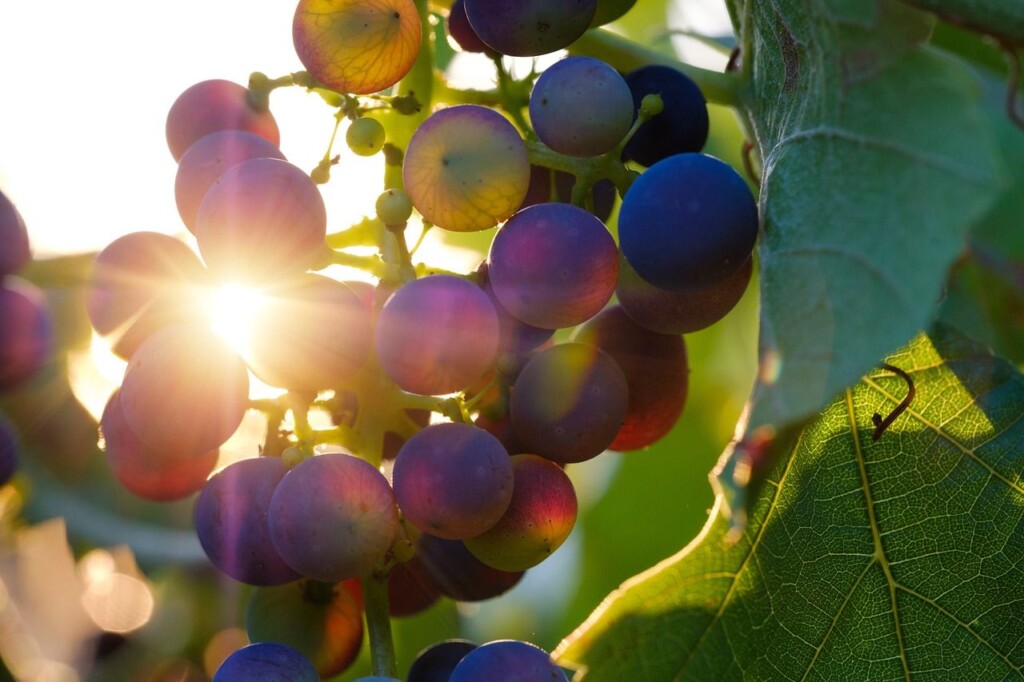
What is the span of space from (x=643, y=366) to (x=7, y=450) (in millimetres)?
883

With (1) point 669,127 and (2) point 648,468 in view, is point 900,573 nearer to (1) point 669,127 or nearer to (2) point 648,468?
(1) point 669,127

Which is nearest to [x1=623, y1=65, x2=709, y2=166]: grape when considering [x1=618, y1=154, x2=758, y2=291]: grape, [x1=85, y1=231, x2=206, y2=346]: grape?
[x1=618, y1=154, x2=758, y2=291]: grape

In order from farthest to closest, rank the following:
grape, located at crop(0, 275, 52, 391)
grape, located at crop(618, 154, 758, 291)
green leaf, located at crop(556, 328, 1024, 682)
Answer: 1. grape, located at crop(0, 275, 52, 391)
2. green leaf, located at crop(556, 328, 1024, 682)
3. grape, located at crop(618, 154, 758, 291)

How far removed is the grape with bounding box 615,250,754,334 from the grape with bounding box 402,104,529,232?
0.17 m

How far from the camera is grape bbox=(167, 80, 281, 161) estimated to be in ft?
4.29

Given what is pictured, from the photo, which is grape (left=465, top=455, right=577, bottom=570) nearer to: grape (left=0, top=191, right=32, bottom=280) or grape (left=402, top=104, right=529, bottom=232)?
grape (left=402, top=104, right=529, bottom=232)

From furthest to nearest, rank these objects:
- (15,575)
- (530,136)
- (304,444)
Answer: (15,575)
(530,136)
(304,444)

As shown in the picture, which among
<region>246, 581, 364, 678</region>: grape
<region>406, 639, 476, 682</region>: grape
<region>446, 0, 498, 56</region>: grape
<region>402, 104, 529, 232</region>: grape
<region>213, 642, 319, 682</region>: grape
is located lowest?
<region>406, 639, 476, 682</region>: grape

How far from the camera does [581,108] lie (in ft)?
3.75

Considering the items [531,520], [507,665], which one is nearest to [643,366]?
[531,520]

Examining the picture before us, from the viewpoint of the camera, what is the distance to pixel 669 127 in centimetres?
128

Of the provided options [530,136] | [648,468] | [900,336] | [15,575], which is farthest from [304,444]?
[648,468]

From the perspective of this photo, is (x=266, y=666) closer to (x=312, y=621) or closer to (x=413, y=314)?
(x=312, y=621)

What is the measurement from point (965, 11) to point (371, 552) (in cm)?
74
